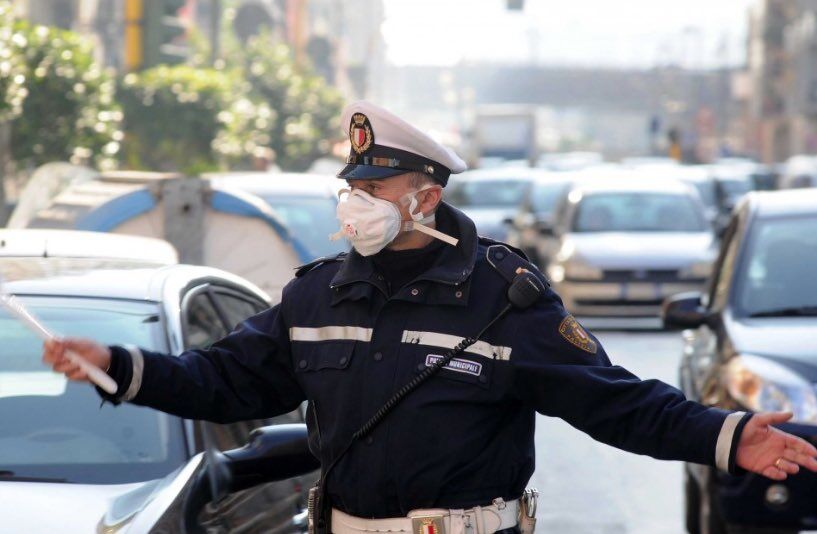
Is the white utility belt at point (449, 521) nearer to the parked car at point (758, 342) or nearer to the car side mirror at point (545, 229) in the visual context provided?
the parked car at point (758, 342)

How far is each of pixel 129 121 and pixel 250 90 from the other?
1552cm

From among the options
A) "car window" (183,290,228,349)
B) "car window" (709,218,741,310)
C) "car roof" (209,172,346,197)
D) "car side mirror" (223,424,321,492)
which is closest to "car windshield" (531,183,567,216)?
"car roof" (209,172,346,197)

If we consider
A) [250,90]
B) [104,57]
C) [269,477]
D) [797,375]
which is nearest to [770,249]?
[797,375]

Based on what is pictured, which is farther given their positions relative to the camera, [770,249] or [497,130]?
[497,130]

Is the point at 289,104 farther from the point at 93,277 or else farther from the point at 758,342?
the point at 93,277

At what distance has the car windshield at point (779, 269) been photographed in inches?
324

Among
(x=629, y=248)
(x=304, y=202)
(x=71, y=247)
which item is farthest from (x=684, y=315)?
(x=629, y=248)

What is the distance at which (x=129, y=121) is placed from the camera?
2612cm

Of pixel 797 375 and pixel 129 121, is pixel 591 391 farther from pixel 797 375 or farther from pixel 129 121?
pixel 129 121

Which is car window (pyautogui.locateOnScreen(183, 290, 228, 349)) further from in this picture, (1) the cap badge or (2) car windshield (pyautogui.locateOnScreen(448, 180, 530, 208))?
(2) car windshield (pyautogui.locateOnScreen(448, 180, 530, 208))

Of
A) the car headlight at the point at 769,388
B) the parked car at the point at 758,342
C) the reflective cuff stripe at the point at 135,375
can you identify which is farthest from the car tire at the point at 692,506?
the reflective cuff stripe at the point at 135,375

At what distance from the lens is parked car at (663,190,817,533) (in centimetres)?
720

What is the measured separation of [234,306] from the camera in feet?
19.1

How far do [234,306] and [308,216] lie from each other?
7646 mm
